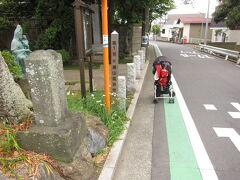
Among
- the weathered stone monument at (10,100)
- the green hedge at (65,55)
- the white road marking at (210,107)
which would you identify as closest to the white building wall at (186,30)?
the green hedge at (65,55)

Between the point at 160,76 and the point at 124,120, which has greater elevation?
the point at 160,76

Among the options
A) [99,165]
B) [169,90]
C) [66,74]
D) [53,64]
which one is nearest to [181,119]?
[169,90]

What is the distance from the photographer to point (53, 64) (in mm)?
2385

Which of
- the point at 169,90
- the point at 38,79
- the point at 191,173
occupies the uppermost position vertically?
the point at 38,79

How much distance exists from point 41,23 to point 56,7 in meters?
1.52

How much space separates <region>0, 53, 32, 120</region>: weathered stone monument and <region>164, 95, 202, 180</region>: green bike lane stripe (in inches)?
94.0

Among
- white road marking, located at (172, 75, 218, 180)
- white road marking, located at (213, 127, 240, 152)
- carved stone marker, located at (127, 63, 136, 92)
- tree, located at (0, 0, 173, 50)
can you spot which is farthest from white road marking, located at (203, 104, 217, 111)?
tree, located at (0, 0, 173, 50)

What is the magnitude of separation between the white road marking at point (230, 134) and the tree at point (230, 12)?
13.9 m

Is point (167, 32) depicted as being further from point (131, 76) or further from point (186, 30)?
point (131, 76)

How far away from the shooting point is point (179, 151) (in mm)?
3607

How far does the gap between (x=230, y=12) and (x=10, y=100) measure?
1770 centimetres

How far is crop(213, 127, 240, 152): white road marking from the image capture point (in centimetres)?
393

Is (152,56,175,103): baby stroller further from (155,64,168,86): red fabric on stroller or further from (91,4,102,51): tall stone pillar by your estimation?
(91,4,102,51): tall stone pillar

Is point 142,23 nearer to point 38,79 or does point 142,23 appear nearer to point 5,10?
point 5,10
